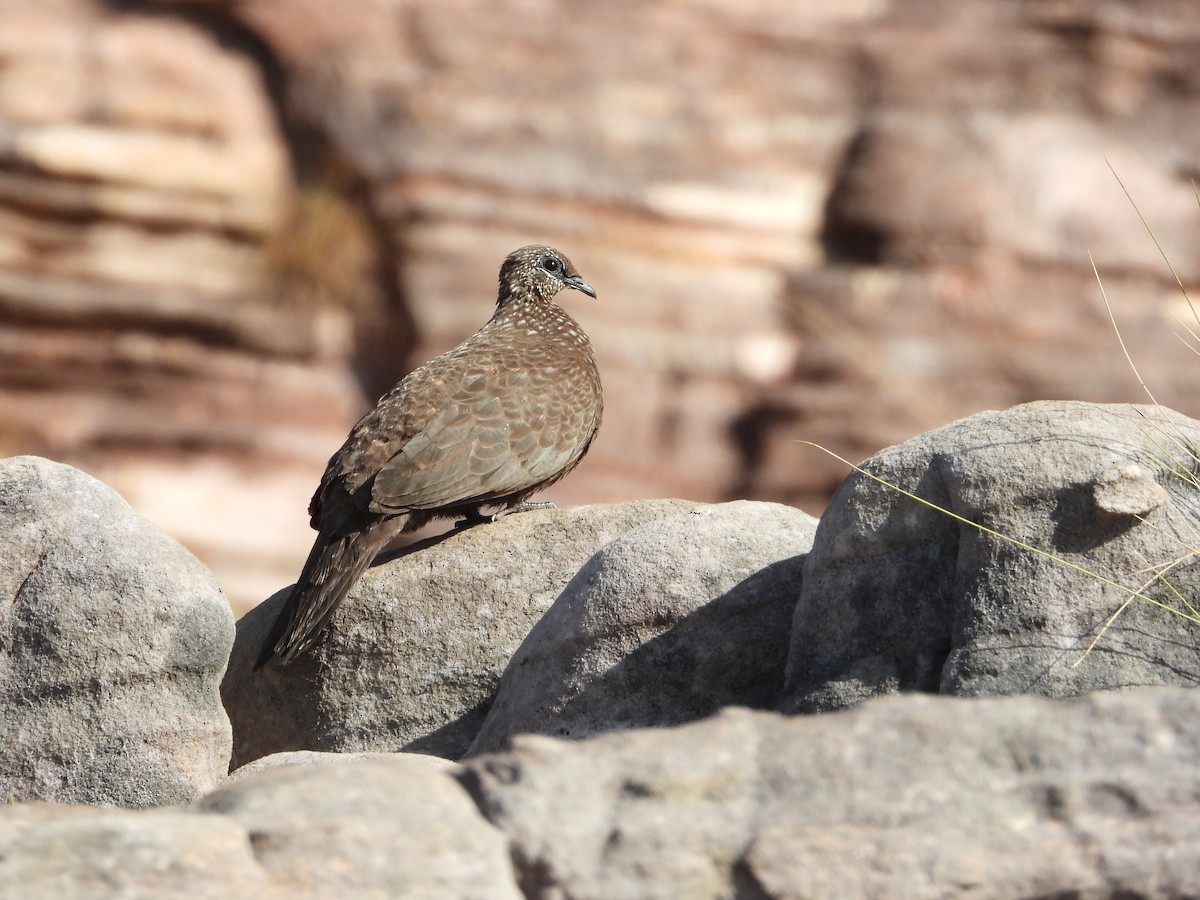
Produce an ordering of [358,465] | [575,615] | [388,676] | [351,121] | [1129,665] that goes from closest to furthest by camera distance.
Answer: [1129,665], [575,615], [388,676], [358,465], [351,121]

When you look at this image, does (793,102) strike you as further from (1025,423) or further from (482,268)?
(1025,423)

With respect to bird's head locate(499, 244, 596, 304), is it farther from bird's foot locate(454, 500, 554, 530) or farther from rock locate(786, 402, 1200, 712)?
rock locate(786, 402, 1200, 712)

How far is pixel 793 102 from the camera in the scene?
13180mm

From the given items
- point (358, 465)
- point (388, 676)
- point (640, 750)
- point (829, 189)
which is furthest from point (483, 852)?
point (829, 189)

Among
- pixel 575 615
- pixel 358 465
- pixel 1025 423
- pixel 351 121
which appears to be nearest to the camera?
pixel 1025 423

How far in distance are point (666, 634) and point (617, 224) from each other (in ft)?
29.4

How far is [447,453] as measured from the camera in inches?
235

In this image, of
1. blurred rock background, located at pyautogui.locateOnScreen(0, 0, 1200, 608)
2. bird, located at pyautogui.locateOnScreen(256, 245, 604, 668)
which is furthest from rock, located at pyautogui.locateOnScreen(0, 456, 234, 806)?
blurred rock background, located at pyautogui.locateOnScreen(0, 0, 1200, 608)

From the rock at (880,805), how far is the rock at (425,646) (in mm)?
2615

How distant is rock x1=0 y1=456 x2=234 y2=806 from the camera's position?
13.1 feet

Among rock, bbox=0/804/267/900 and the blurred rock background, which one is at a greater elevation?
rock, bbox=0/804/267/900

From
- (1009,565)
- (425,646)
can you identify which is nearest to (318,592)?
(425,646)

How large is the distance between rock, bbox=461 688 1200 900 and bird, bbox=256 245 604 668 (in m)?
3.01

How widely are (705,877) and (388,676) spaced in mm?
2970
